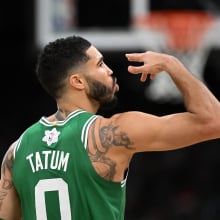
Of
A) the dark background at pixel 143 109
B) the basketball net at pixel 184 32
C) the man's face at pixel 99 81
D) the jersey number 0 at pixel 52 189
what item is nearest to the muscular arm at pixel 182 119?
the man's face at pixel 99 81

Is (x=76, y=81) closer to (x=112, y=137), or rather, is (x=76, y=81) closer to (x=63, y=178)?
(x=112, y=137)

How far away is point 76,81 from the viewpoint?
10.8 feet

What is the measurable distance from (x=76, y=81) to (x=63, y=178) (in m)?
0.42

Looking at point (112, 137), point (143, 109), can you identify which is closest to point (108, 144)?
point (112, 137)

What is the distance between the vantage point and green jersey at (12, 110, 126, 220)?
318 centimetres

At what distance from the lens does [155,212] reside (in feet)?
36.0

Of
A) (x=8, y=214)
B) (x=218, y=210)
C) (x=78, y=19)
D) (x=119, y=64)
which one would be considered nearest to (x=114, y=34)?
(x=78, y=19)

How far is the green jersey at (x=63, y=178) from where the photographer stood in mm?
3178

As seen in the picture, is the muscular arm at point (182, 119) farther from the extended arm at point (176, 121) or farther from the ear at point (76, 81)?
the ear at point (76, 81)

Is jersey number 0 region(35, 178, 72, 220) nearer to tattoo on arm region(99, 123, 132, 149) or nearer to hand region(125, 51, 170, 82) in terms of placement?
tattoo on arm region(99, 123, 132, 149)

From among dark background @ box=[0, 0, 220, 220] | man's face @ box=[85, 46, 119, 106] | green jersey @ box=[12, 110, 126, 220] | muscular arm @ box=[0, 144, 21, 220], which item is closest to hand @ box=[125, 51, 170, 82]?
man's face @ box=[85, 46, 119, 106]

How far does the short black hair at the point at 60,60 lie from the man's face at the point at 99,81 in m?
0.04

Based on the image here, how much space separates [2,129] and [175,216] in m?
2.93

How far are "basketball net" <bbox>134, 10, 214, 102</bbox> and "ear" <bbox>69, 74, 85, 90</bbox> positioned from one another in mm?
4312
